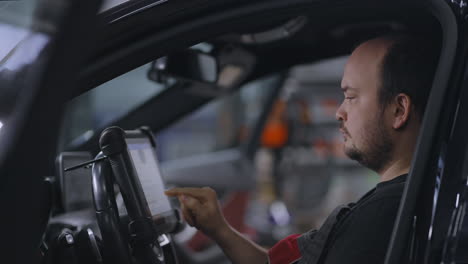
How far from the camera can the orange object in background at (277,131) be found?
7.08 meters

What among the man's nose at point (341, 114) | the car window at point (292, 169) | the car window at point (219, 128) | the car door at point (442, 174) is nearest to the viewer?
the car door at point (442, 174)

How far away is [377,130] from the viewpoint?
144 centimetres

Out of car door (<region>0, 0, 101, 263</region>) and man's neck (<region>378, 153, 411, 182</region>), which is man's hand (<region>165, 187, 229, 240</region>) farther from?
car door (<region>0, 0, 101, 263</region>)

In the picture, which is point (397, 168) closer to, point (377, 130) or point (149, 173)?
point (377, 130)

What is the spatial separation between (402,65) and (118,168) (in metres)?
0.68

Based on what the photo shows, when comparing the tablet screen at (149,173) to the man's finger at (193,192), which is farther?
the man's finger at (193,192)

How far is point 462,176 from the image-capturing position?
4.03 feet

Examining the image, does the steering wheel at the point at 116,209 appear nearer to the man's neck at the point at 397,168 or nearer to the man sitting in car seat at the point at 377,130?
the man sitting in car seat at the point at 377,130

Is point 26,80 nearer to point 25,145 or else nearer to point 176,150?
point 25,145

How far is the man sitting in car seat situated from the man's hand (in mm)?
216

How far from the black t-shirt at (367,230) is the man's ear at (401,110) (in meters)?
0.13

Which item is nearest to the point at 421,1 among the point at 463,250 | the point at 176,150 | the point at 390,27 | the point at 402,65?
the point at 402,65

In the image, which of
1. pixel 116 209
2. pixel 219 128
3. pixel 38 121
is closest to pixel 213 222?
pixel 116 209

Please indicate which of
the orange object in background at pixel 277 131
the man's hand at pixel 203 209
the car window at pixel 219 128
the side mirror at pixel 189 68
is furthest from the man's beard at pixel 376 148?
the orange object in background at pixel 277 131
